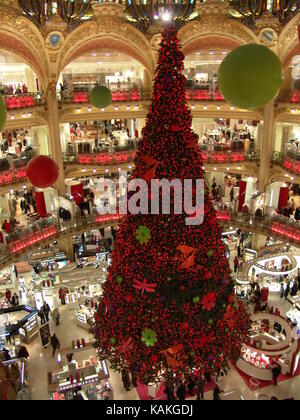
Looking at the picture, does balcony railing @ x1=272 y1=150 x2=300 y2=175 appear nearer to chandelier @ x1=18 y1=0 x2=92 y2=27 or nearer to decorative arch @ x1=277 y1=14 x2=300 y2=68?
decorative arch @ x1=277 y1=14 x2=300 y2=68

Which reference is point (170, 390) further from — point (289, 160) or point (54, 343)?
point (289, 160)

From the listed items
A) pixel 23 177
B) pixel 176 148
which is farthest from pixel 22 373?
pixel 176 148

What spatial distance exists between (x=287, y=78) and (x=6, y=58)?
45.6ft

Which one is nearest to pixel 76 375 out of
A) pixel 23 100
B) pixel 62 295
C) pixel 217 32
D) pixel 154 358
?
pixel 62 295

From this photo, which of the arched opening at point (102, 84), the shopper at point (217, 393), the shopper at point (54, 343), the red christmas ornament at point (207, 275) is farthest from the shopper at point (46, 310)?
the red christmas ornament at point (207, 275)

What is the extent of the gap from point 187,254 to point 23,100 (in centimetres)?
1314

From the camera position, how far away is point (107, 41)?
1912 cm

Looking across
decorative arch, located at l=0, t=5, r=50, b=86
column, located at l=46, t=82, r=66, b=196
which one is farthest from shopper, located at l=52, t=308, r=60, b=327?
decorative arch, located at l=0, t=5, r=50, b=86

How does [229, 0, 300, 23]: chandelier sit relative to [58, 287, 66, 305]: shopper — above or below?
above

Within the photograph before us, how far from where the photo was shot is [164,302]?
7.02 meters

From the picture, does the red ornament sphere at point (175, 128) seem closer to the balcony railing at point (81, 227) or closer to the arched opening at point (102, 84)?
the balcony railing at point (81, 227)

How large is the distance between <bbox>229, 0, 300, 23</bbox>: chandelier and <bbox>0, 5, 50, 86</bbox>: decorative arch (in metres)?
8.50

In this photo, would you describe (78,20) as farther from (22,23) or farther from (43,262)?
(43,262)

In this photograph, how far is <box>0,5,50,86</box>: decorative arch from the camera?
16.0 m
